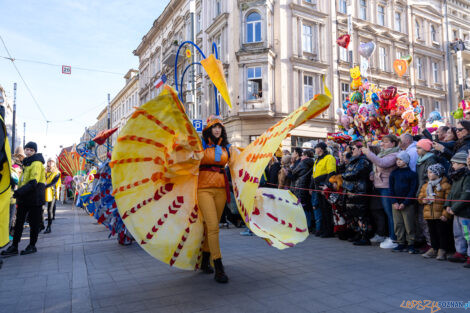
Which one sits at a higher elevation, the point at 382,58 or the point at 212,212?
the point at 382,58

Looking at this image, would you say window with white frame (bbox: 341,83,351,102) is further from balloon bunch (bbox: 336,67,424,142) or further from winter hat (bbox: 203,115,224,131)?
winter hat (bbox: 203,115,224,131)

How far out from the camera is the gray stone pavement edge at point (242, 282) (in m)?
3.39

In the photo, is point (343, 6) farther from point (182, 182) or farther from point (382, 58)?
point (182, 182)

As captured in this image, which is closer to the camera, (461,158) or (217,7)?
(461,158)

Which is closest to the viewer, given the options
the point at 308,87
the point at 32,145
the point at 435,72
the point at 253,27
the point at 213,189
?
the point at 213,189

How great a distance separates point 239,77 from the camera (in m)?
20.8

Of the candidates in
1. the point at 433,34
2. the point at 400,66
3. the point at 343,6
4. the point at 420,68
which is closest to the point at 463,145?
the point at 400,66

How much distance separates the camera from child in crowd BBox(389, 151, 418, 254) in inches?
223

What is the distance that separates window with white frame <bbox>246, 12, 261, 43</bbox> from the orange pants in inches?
717

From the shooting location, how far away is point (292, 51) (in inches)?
830

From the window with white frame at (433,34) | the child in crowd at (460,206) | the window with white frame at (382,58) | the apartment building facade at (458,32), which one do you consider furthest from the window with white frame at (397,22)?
the child in crowd at (460,206)

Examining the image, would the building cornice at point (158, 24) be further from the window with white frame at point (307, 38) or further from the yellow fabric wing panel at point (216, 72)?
the yellow fabric wing panel at point (216, 72)

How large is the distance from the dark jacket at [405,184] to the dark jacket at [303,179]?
7.88ft

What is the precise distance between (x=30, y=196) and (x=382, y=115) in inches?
349
